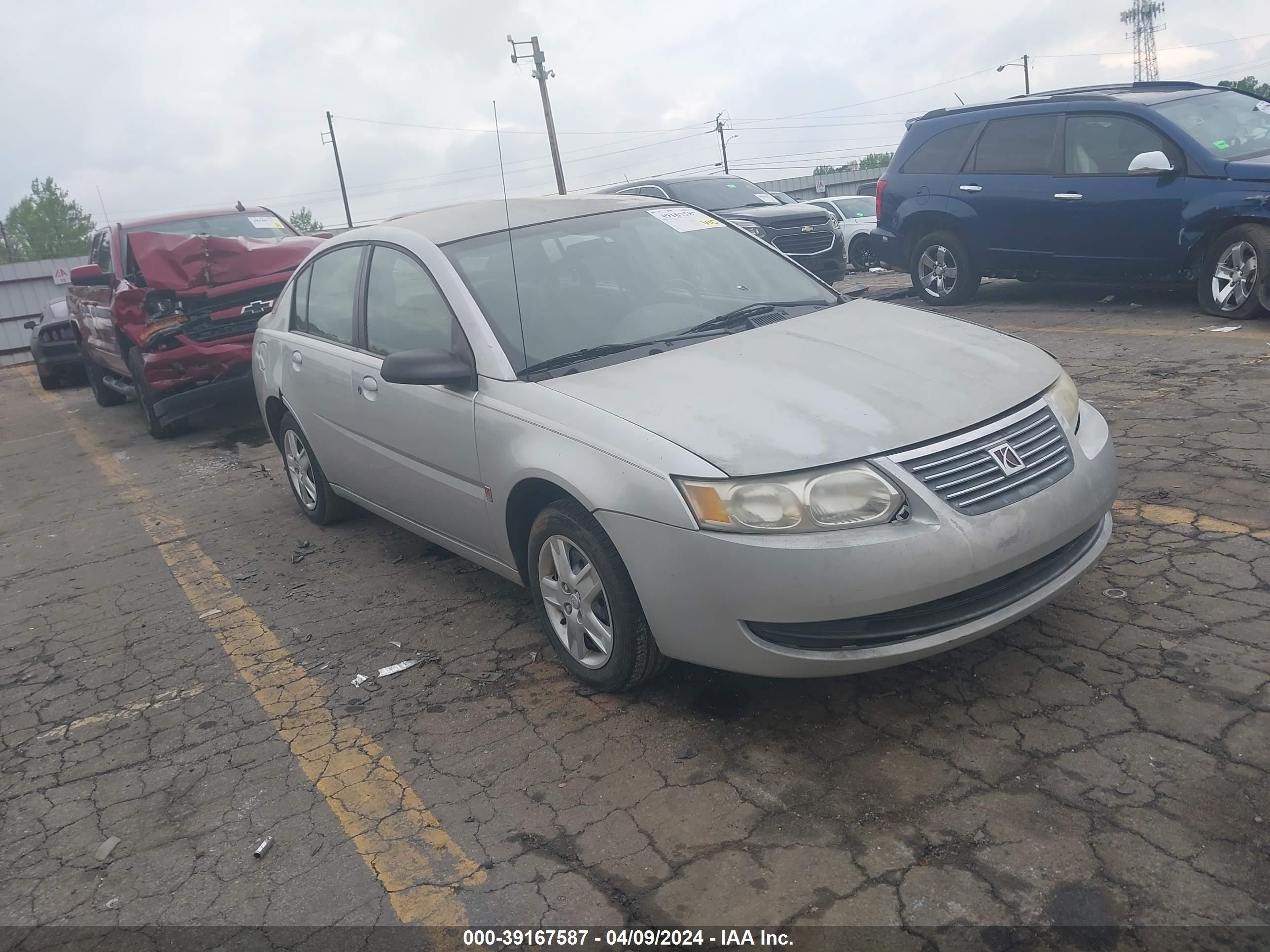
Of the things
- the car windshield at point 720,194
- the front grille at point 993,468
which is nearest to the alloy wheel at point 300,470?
the front grille at point 993,468

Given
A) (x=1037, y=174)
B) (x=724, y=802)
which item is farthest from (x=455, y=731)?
(x=1037, y=174)

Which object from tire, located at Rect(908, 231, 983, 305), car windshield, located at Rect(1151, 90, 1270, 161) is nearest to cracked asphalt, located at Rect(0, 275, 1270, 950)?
car windshield, located at Rect(1151, 90, 1270, 161)

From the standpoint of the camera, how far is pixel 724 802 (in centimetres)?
286

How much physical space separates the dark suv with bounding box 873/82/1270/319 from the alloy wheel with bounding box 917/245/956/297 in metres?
0.02

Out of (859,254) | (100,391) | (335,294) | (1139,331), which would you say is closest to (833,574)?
(335,294)

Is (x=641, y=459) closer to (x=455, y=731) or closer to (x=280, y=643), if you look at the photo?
(x=455, y=731)

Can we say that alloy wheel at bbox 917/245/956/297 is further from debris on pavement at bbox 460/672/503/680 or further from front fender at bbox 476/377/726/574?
debris on pavement at bbox 460/672/503/680

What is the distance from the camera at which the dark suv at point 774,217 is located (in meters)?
12.8

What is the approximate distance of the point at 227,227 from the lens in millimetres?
10109

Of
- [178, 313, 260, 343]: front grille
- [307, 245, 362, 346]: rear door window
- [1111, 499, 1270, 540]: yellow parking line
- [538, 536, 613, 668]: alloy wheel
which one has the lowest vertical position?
[1111, 499, 1270, 540]: yellow parking line

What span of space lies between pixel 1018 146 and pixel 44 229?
292 ft

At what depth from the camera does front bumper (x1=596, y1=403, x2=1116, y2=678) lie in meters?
2.82

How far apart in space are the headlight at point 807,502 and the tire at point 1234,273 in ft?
19.9

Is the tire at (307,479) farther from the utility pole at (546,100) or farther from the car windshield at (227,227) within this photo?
the utility pole at (546,100)
